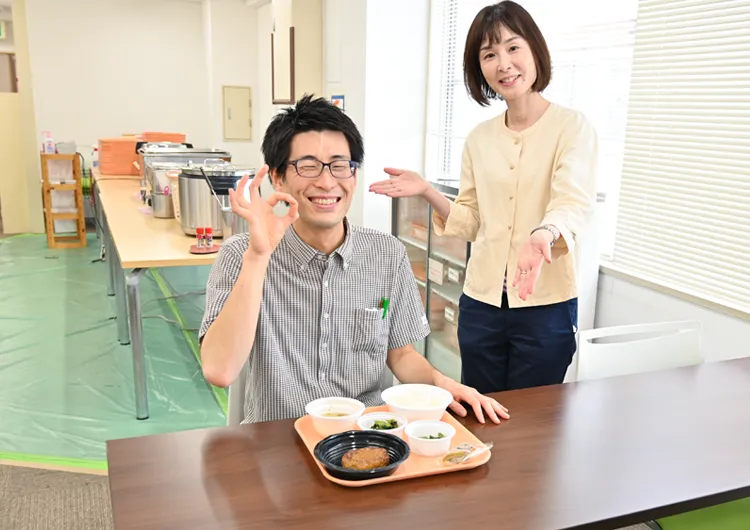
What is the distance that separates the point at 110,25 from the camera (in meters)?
7.23

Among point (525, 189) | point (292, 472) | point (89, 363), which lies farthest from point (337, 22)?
point (292, 472)

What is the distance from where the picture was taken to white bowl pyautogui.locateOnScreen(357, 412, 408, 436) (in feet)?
3.81

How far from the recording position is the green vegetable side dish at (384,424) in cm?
119

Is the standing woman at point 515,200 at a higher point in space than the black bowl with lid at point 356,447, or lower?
higher

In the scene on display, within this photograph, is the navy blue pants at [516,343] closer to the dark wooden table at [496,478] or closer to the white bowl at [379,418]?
the dark wooden table at [496,478]

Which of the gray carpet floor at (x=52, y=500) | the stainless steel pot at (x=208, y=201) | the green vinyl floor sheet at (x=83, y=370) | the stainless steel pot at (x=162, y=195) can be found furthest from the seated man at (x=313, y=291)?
the stainless steel pot at (x=162, y=195)

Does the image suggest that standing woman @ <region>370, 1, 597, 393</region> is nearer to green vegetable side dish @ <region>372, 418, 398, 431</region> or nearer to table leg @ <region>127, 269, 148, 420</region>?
green vegetable side dish @ <region>372, 418, 398, 431</region>

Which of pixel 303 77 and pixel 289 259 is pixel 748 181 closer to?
pixel 289 259

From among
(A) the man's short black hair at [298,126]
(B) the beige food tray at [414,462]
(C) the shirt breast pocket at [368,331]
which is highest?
(A) the man's short black hair at [298,126]

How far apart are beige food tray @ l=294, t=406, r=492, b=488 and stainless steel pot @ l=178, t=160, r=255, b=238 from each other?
203 cm

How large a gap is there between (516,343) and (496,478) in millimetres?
730

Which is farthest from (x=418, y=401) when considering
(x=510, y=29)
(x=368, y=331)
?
(x=510, y=29)

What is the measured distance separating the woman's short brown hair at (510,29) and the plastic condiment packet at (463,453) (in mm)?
1023

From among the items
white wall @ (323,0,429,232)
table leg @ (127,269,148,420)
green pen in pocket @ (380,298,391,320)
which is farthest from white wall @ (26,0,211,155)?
green pen in pocket @ (380,298,391,320)
